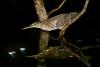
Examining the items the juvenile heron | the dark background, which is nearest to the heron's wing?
the juvenile heron

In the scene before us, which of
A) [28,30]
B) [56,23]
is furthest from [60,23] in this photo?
[28,30]

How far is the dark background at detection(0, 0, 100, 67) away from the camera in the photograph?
88 cm

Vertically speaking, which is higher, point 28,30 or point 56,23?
point 28,30

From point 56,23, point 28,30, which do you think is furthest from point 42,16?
point 28,30

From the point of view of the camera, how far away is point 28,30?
43.0 inches

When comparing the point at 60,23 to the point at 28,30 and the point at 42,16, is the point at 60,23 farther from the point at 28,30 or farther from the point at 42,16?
the point at 28,30

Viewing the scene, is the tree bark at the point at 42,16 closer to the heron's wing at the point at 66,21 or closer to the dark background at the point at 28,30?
the heron's wing at the point at 66,21

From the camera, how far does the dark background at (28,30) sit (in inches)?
34.7

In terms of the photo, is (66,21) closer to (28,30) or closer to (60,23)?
(60,23)

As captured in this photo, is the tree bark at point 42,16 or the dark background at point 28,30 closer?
the tree bark at point 42,16

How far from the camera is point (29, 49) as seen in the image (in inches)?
36.0

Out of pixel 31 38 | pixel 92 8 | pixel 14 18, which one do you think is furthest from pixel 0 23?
pixel 92 8

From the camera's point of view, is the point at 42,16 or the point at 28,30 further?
the point at 28,30

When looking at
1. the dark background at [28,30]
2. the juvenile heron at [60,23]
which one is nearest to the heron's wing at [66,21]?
the juvenile heron at [60,23]
